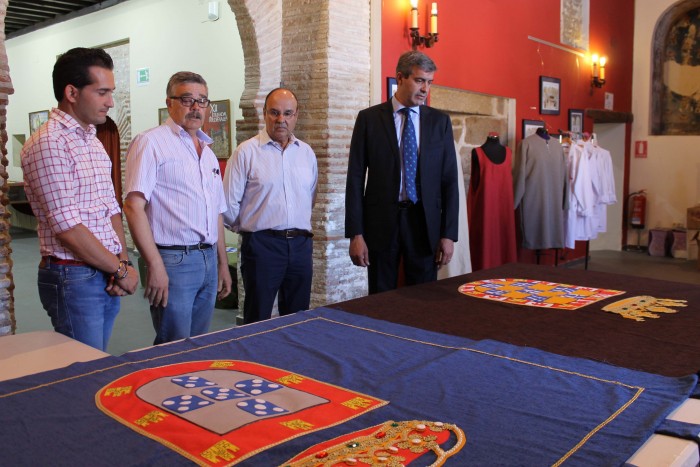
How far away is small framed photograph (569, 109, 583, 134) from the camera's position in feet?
24.1

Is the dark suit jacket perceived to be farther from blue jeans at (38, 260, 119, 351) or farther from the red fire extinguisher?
the red fire extinguisher

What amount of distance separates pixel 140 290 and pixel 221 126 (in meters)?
2.07

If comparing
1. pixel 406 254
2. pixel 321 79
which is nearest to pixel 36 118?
pixel 321 79

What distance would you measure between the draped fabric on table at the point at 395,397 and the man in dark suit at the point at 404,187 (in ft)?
4.26

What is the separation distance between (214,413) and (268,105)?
211 cm

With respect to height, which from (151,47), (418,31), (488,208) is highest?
(151,47)

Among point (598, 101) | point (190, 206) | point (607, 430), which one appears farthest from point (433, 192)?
point (598, 101)

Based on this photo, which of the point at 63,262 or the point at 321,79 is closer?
the point at 63,262

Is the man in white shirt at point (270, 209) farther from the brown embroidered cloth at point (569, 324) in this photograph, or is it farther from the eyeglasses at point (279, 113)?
the brown embroidered cloth at point (569, 324)

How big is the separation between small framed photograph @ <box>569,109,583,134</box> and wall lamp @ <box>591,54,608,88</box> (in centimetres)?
44

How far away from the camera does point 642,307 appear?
2098 mm

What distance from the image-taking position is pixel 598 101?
7938 millimetres

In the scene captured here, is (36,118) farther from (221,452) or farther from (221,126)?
(221,452)

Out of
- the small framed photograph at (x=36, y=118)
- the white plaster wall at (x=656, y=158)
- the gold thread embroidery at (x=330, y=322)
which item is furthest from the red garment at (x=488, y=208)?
the small framed photograph at (x=36, y=118)
